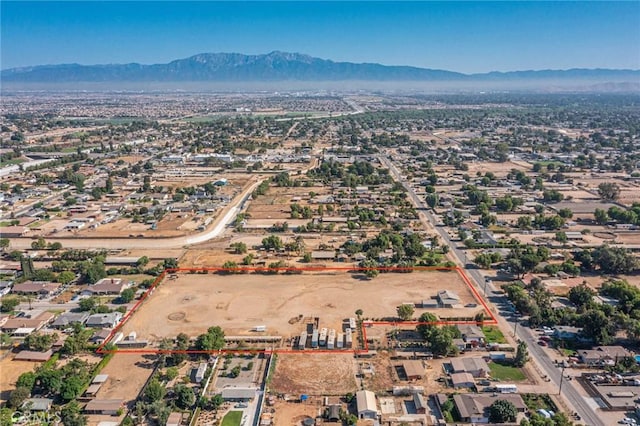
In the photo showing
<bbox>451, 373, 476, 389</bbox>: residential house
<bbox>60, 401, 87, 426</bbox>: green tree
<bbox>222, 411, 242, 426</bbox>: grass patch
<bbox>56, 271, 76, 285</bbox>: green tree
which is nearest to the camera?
<bbox>60, 401, 87, 426</bbox>: green tree

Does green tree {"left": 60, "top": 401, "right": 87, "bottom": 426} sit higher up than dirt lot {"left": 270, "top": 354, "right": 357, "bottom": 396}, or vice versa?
green tree {"left": 60, "top": 401, "right": 87, "bottom": 426}

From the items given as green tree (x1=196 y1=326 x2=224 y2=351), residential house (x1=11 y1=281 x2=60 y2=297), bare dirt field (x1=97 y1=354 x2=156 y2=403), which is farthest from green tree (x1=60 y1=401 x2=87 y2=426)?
residential house (x1=11 y1=281 x2=60 y2=297)

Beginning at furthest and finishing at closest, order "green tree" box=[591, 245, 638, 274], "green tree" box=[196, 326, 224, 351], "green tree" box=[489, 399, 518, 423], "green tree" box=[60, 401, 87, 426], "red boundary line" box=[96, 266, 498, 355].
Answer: "green tree" box=[591, 245, 638, 274] → "red boundary line" box=[96, 266, 498, 355] → "green tree" box=[196, 326, 224, 351] → "green tree" box=[489, 399, 518, 423] → "green tree" box=[60, 401, 87, 426]

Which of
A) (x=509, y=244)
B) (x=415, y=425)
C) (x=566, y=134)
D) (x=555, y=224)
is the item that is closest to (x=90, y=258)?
(x=415, y=425)

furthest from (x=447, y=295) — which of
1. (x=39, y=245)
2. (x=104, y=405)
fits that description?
(x=39, y=245)

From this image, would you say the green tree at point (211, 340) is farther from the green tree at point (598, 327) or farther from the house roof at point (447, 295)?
the green tree at point (598, 327)

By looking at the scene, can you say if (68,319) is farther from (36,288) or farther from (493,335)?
(493,335)

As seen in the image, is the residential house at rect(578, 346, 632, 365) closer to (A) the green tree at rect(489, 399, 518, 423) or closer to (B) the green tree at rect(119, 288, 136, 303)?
(A) the green tree at rect(489, 399, 518, 423)
